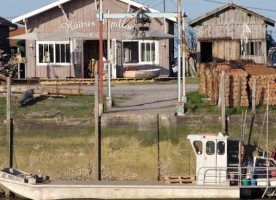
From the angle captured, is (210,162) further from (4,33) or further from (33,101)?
(4,33)

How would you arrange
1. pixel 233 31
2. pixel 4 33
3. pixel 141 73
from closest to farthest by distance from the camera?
pixel 141 73
pixel 233 31
pixel 4 33

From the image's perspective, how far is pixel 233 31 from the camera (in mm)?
38125

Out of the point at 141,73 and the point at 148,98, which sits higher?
the point at 141,73

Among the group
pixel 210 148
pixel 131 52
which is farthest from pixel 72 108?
pixel 131 52

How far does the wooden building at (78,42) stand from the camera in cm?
3447

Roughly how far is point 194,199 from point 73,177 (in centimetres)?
443

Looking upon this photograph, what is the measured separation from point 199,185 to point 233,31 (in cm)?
2070

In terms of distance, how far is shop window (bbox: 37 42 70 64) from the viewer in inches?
1374

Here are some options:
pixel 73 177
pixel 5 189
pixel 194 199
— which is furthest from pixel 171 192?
pixel 5 189

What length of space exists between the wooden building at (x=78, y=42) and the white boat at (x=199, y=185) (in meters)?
15.4

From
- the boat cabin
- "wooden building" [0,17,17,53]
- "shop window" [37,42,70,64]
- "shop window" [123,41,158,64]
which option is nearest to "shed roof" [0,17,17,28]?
"wooden building" [0,17,17,53]

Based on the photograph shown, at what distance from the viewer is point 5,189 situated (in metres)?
20.4

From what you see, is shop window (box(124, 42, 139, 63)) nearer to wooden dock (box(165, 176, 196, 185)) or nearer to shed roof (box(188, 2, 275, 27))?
shed roof (box(188, 2, 275, 27))

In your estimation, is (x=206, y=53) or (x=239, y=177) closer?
(x=239, y=177)
